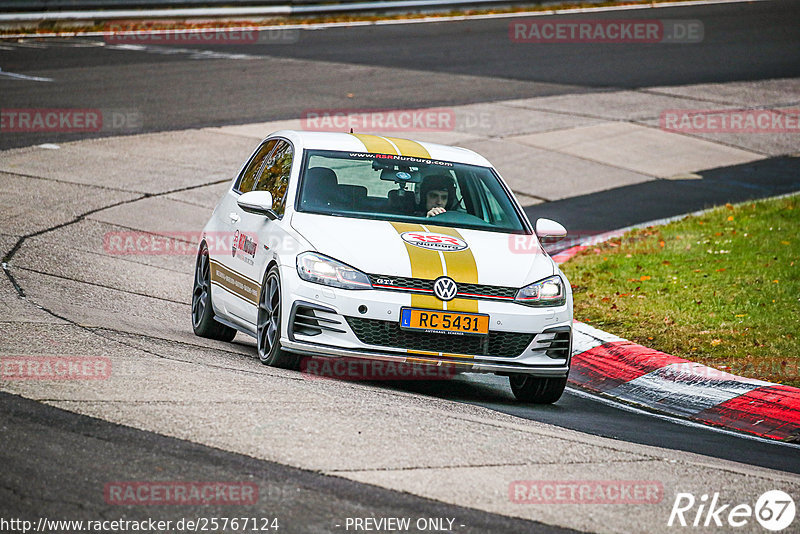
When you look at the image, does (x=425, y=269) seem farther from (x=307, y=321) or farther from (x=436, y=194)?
(x=436, y=194)

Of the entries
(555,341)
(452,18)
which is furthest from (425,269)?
(452,18)

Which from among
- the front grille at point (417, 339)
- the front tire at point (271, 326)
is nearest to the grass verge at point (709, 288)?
the front grille at point (417, 339)

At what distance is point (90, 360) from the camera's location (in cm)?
705

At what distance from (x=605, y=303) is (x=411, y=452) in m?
5.57

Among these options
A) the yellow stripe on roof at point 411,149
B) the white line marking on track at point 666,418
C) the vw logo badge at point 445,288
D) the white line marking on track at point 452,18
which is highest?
the white line marking on track at point 452,18

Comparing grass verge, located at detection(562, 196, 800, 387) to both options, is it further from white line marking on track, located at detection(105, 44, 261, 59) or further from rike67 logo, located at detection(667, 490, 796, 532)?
white line marking on track, located at detection(105, 44, 261, 59)

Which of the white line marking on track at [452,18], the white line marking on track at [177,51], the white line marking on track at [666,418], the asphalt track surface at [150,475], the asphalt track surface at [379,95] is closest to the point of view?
the asphalt track surface at [150,475]

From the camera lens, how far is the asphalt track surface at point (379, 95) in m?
5.26

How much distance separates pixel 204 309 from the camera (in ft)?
31.1

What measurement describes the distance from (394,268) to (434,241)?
48cm

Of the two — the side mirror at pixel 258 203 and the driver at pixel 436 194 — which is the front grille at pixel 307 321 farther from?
the driver at pixel 436 194

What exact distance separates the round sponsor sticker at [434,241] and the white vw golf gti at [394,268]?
14 millimetres

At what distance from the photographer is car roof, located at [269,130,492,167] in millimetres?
8977

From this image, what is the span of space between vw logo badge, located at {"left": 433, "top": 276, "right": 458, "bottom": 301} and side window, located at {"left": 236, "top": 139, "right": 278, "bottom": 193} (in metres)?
2.36
